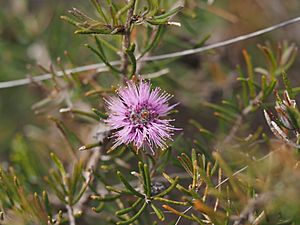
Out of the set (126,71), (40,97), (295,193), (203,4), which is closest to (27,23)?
(40,97)

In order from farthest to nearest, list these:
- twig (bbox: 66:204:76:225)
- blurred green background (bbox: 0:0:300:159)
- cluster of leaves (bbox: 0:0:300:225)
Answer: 1. blurred green background (bbox: 0:0:300:159)
2. twig (bbox: 66:204:76:225)
3. cluster of leaves (bbox: 0:0:300:225)

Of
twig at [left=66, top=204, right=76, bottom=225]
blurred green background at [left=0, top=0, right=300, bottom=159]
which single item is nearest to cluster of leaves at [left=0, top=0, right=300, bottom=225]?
twig at [left=66, top=204, right=76, bottom=225]

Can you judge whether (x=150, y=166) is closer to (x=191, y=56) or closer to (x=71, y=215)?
(x=71, y=215)

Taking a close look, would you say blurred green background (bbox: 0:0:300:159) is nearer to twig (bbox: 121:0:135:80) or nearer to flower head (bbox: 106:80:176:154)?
twig (bbox: 121:0:135:80)

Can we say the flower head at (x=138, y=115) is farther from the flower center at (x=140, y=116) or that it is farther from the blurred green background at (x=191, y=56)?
the blurred green background at (x=191, y=56)

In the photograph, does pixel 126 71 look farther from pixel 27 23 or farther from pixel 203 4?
pixel 27 23
